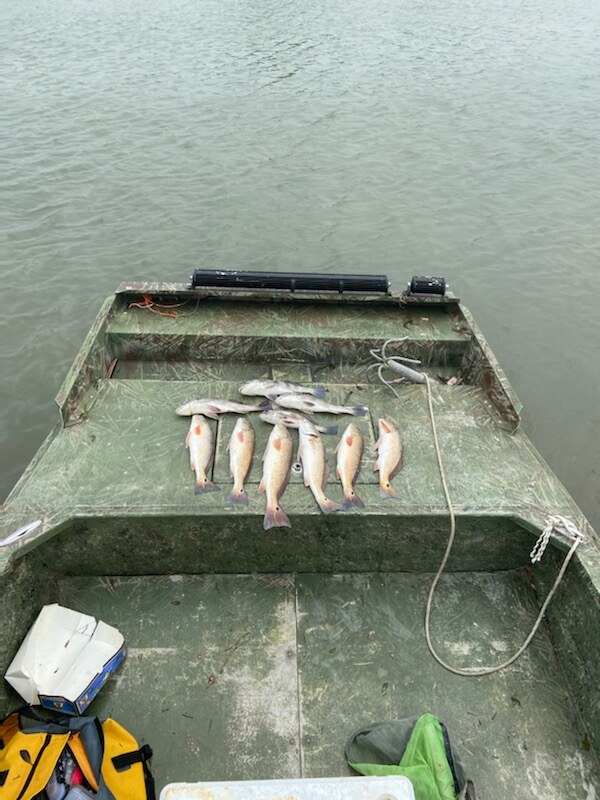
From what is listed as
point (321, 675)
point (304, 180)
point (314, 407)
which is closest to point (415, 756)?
point (321, 675)

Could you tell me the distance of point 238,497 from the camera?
376cm

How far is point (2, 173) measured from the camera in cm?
1202

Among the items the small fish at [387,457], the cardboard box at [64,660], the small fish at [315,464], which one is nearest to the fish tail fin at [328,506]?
the small fish at [315,464]

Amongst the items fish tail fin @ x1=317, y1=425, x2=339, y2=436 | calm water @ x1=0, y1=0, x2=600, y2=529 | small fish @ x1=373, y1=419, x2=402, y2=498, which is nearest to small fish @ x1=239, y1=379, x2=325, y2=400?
fish tail fin @ x1=317, y1=425, x2=339, y2=436

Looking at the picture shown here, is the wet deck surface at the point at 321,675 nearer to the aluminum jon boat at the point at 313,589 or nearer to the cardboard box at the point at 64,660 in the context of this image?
the aluminum jon boat at the point at 313,589

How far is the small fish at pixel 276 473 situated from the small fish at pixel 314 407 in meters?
0.38

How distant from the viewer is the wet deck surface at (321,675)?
10.6ft

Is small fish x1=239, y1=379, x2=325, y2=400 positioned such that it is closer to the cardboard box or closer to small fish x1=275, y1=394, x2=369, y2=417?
small fish x1=275, y1=394, x2=369, y2=417

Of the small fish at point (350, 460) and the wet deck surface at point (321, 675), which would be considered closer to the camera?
the wet deck surface at point (321, 675)

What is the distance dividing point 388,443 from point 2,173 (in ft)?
40.8

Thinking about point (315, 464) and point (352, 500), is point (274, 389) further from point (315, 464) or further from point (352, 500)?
point (352, 500)

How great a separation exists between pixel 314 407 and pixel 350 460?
0.78 metres

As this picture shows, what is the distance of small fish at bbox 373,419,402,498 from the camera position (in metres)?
3.92

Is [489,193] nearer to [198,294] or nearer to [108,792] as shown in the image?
[198,294]
